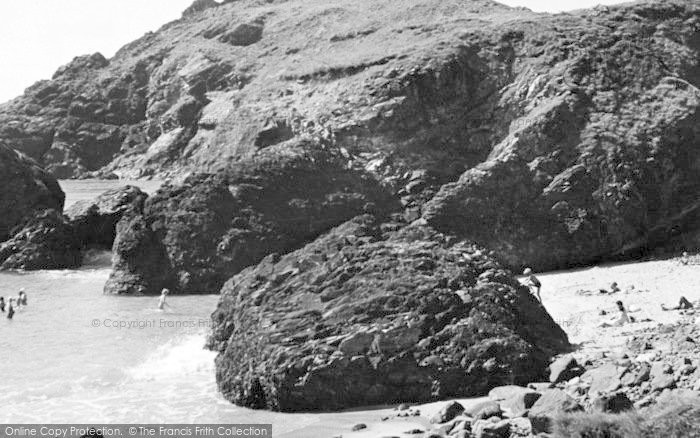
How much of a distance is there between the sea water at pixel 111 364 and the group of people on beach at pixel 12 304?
1.26 ft

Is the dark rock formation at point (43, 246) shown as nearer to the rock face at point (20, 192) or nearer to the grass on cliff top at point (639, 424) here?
the rock face at point (20, 192)

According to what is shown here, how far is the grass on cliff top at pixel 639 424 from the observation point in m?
11.1

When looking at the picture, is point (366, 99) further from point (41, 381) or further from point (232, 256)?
point (41, 381)

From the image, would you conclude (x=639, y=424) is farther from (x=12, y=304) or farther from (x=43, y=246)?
(x=43, y=246)

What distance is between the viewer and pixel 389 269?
1998 centimetres

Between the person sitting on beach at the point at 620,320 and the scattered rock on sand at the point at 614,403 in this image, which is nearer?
the scattered rock on sand at the point at 614,403

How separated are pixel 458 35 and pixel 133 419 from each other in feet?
103

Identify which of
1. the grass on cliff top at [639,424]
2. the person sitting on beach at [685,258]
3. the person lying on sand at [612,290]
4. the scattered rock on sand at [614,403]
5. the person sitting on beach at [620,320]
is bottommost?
the person sitting on beach at [685,258]

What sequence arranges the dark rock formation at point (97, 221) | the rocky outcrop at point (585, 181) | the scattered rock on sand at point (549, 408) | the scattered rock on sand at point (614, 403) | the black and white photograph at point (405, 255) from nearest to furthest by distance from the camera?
the scattered rock on sand at point (614, 403)
the scattered rock on sand at point (549, 408)
the black and white photograph at point (405, 255)
the rocky outcrop at point (585, 181)
the dark rock formation at point (97, 221)

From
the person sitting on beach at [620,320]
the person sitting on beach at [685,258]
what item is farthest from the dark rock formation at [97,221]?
the person sitting on beach at [620,320]

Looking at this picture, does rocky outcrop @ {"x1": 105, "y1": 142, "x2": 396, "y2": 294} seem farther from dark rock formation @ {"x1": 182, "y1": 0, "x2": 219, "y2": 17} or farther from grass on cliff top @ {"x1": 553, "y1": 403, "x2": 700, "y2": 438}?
dark rock formation @ {"x1": 182, "y1": 0, "x2": 219, "y2": 17}

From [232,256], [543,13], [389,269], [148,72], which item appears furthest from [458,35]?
[148,72]

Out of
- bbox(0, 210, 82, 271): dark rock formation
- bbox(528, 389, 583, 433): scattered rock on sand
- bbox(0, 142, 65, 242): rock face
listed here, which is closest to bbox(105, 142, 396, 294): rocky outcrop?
bbox(0, 210, 82, 271): dark rock formation

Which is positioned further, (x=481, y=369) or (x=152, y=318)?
(x=152, y=318)
